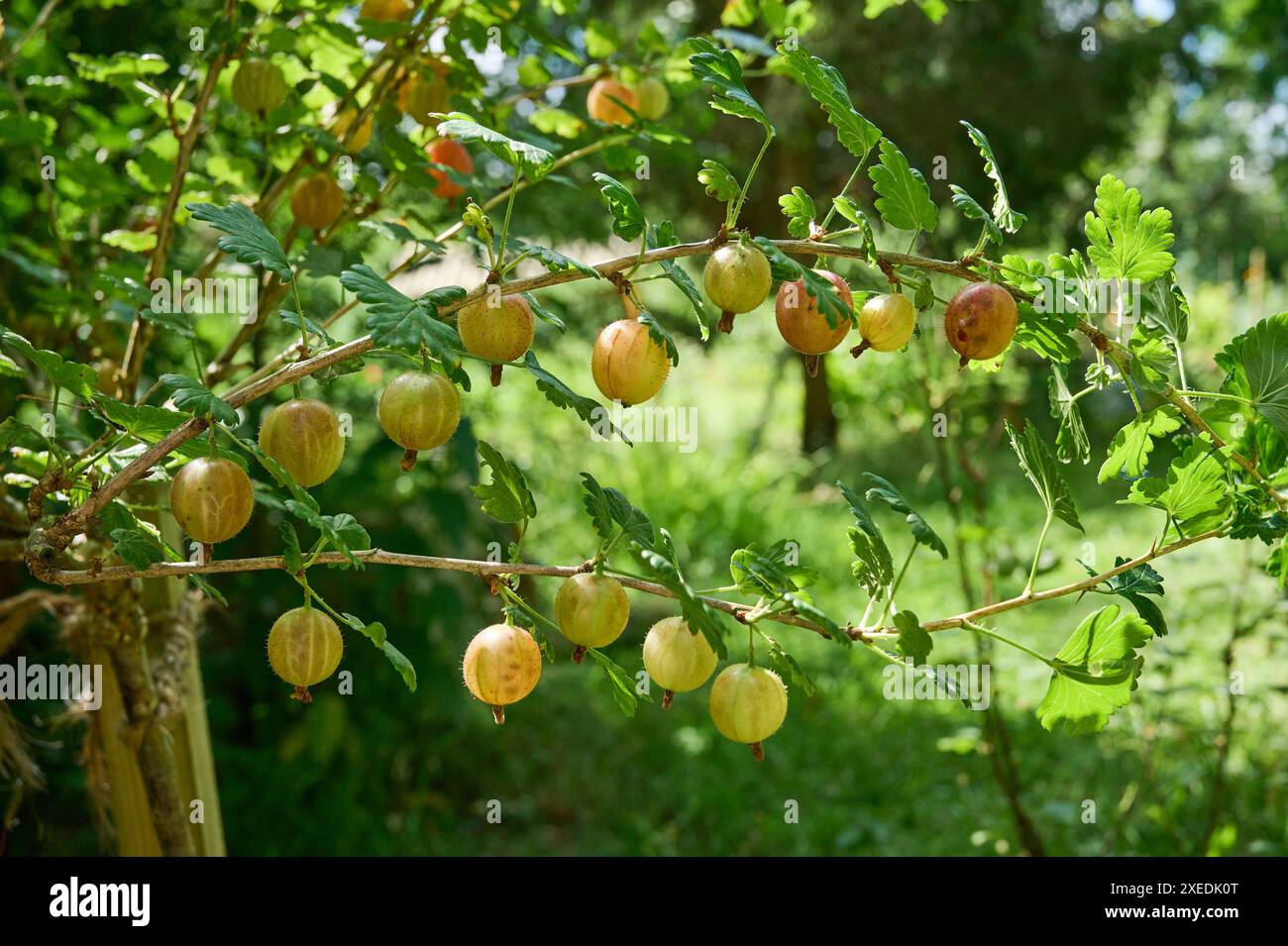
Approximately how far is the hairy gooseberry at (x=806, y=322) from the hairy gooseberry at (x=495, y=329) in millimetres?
187

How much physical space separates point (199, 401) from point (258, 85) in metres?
0.69

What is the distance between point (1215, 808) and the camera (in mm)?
2131

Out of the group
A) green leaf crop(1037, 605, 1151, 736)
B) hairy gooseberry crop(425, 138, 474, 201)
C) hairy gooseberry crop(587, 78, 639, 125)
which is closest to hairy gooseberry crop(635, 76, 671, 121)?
hairy gooseberry crop(587, 78, 639, 125)

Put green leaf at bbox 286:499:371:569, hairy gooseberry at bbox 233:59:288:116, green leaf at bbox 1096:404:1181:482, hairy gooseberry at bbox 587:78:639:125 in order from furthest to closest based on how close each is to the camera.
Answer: hairy gooseberry at bbox 587:78:639:125, hairy gooseberry at bbox 233:59:288:116, green leaf at bbox 1096:404:1181:482, green leaf at bbox 286:499:371:569

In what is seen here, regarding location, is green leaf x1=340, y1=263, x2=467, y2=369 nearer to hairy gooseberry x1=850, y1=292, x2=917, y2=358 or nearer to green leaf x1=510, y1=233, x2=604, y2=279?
green leaf x1=510, y1=233, x2=604, y2=279

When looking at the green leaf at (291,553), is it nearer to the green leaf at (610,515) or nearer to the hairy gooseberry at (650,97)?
the green leaf at (610,515)

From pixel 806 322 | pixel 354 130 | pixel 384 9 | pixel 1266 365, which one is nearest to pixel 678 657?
pixel 806 322

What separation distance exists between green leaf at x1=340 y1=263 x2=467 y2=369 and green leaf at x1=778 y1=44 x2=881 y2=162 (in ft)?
1.03

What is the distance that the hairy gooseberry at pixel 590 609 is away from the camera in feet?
2.68

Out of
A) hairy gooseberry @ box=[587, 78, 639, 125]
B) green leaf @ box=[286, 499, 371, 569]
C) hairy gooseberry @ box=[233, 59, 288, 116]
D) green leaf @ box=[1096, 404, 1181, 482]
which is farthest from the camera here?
hairy gooseberry @ box=[587, 78, 639, 125]

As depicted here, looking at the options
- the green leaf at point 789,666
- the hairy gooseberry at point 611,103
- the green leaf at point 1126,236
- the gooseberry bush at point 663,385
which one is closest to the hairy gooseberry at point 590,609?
the gooseberry bush at point 663,385

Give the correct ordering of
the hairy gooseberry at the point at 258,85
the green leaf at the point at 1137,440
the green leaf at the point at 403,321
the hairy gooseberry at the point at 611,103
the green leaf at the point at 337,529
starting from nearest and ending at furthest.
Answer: the green leaf at the point at 403,321
the green leaf at the point at 337,529
the green leaf at the point at 1137,440
the hairy gooseberry at the point at 258,85
the hairy gooseberry at the point at 611,103

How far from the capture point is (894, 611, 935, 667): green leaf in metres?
0.78
